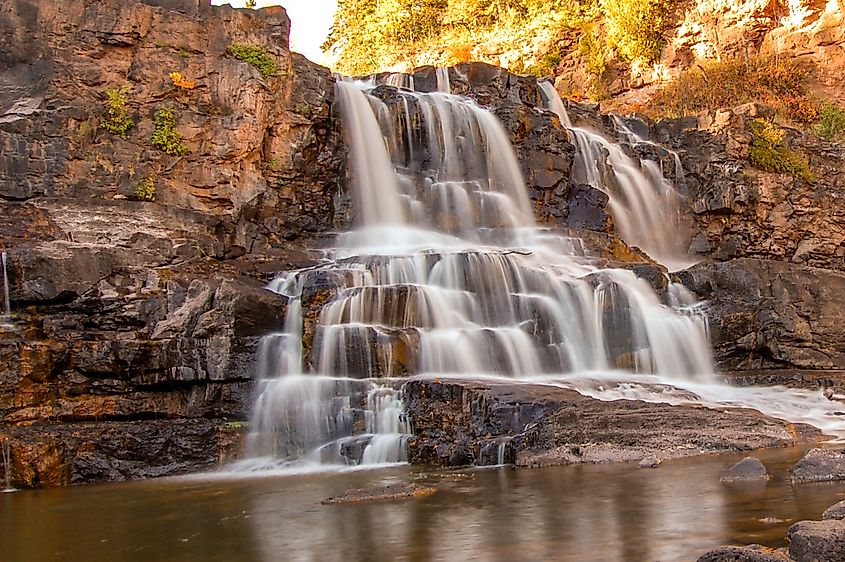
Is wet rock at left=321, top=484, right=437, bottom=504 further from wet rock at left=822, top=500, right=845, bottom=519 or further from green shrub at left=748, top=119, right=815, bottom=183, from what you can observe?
green shrub at left=748, top=119, right=815, bottom=183

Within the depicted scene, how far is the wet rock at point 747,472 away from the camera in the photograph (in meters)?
6.77

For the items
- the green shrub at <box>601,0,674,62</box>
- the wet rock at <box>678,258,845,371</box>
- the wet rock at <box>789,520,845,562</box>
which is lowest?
the wet rock at <box>789,520,845,562</box>

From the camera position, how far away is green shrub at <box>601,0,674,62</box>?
30.4 m

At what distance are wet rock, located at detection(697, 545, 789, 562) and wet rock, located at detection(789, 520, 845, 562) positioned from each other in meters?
0.11

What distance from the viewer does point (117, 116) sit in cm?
1678

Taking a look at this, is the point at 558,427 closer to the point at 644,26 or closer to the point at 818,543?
the point at 818,543

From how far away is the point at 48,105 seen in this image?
52.5 ft

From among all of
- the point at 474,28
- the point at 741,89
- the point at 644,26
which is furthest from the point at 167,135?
the point at 474,28

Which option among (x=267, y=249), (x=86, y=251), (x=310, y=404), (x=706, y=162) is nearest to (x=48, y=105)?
(x=86, y=251)

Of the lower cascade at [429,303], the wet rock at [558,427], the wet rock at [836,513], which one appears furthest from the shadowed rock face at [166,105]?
the wet rock at [836,513]

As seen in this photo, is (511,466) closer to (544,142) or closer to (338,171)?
(338,171)

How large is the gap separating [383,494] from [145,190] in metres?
11.3

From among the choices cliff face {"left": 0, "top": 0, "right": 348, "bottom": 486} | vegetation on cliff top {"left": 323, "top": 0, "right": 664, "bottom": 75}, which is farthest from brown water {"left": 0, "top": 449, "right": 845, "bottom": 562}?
vegetation on cliff top {"left": 323, "top": 0, "right": 664, "bottom": 75}

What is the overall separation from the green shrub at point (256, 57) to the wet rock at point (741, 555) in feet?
54.7
